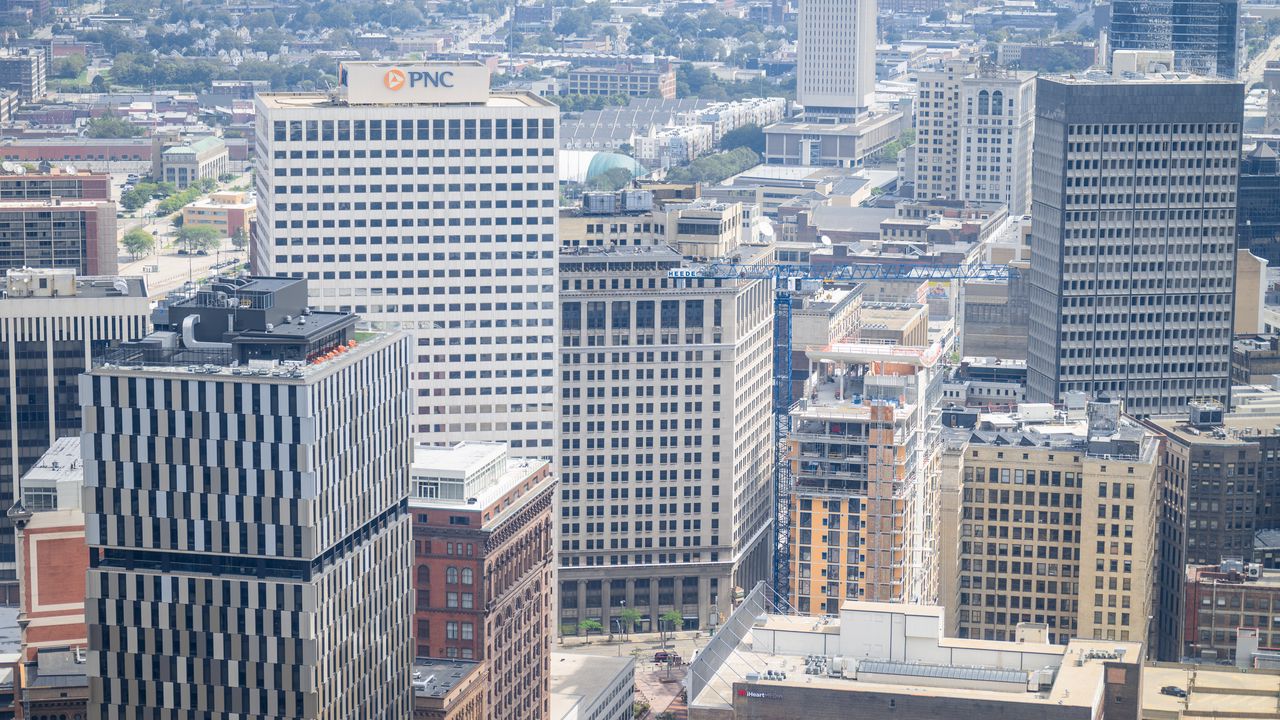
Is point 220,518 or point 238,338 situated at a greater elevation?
point 238,338

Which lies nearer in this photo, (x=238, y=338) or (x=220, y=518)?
(x=220, y=518)

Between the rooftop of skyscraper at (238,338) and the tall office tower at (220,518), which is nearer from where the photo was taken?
the tall office tower at (220,518)

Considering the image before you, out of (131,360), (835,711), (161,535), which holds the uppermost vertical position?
(131,360)

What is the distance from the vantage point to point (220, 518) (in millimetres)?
189750

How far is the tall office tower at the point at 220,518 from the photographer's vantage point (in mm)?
188000

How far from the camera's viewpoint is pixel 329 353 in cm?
19512

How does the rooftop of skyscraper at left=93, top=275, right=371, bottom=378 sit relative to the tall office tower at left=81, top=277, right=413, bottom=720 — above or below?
above

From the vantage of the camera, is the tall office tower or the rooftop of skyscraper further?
the rooftop of skyscraper

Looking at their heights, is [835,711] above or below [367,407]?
below

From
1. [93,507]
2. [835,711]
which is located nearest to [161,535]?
[93,507]

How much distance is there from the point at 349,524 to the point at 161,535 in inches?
527

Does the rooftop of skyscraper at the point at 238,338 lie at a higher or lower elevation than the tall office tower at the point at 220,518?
higher

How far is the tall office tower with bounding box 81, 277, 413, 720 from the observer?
188000 mm

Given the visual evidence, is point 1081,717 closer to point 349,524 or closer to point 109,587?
point 349,524
